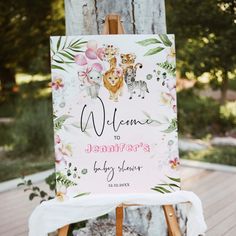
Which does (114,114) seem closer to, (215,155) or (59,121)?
(59,121)

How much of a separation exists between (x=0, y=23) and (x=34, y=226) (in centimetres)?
534

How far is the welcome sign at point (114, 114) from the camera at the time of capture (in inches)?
75.6

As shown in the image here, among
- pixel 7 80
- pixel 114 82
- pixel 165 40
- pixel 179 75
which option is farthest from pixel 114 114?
pixel 7 80

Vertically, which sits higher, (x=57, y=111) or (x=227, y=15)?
(x=227, y=15)

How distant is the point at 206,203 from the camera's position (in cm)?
338

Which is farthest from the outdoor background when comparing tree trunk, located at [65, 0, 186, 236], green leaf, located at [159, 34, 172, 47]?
green leaf, located at [159, 34, 172, 47]

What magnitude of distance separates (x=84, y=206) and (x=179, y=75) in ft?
15.2

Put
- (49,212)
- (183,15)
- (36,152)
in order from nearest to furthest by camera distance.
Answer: (49,212) < (183,15) < (36,152)

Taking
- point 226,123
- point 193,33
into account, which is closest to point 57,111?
point 193,33

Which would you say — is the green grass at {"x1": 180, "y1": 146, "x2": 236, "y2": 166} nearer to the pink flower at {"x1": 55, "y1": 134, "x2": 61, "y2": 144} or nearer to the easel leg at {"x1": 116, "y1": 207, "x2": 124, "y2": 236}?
the easel leg at {"x1": 116, "y1": 207, "x2": 124, "y2": 236}

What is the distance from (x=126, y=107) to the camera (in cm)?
194

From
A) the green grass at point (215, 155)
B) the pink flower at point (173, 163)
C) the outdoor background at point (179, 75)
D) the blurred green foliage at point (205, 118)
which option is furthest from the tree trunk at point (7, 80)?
the pink flower at point (173, 163)

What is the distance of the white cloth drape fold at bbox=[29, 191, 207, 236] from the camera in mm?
1880

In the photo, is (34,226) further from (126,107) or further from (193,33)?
(193,33)
